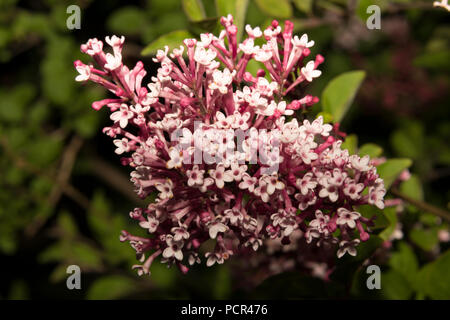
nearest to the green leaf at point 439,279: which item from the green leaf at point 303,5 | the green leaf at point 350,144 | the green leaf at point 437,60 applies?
the green leaf at point 350,144

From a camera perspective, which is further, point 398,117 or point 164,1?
point 398,117

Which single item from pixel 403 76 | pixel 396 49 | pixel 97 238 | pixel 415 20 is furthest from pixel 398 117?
pixel 97 238

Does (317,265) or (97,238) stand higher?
(97,238)

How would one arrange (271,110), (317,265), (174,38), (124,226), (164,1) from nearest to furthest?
(271,110) < (174,38) < (317,265) < (164,1) < (124,226)

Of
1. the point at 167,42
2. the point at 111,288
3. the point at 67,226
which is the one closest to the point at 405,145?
the point at 167,42

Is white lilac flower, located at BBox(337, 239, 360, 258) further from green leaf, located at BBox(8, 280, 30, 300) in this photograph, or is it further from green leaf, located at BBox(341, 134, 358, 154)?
green leaf, located at BBox(8, 280, 30, 300)

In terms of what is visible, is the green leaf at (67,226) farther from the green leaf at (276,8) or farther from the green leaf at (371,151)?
the green leaf at (371,151)

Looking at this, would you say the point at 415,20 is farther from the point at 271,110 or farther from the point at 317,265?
the point at 271,110
